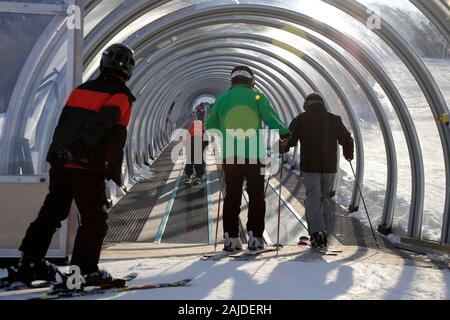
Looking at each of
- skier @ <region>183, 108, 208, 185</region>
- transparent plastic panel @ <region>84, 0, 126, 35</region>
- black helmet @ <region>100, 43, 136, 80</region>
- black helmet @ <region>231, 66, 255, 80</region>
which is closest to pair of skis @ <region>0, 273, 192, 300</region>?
black helmet @ <region>100, 43, 136, 80</region>

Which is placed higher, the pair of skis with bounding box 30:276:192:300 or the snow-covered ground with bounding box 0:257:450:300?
the pair of skis with bounding box 30:276:192:300

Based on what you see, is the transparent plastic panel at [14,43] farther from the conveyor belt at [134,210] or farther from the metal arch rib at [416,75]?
the metal arch rib at [416,75]

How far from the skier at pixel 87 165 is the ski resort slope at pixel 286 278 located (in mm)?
338

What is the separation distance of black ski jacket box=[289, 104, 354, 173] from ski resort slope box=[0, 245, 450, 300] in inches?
47.7

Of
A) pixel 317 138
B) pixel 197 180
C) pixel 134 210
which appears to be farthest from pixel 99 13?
pixel 197 180

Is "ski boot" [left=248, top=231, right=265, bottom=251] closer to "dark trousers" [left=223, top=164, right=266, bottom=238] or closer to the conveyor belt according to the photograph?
"dark trousers" [left=223, top=164, right=266, bottom=238]

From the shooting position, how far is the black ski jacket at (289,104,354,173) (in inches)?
282

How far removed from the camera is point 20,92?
5867mm

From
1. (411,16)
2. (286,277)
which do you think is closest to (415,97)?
(411,16)

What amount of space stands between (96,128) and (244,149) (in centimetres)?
262

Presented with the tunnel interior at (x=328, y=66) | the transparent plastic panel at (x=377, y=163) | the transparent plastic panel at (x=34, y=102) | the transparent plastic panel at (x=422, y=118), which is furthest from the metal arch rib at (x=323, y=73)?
the transparent plastic panel at (x=34, y=102)

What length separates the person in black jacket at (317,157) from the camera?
7.10 metres

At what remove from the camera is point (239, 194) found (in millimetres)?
6582

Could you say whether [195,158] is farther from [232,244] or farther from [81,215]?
[81,215]
